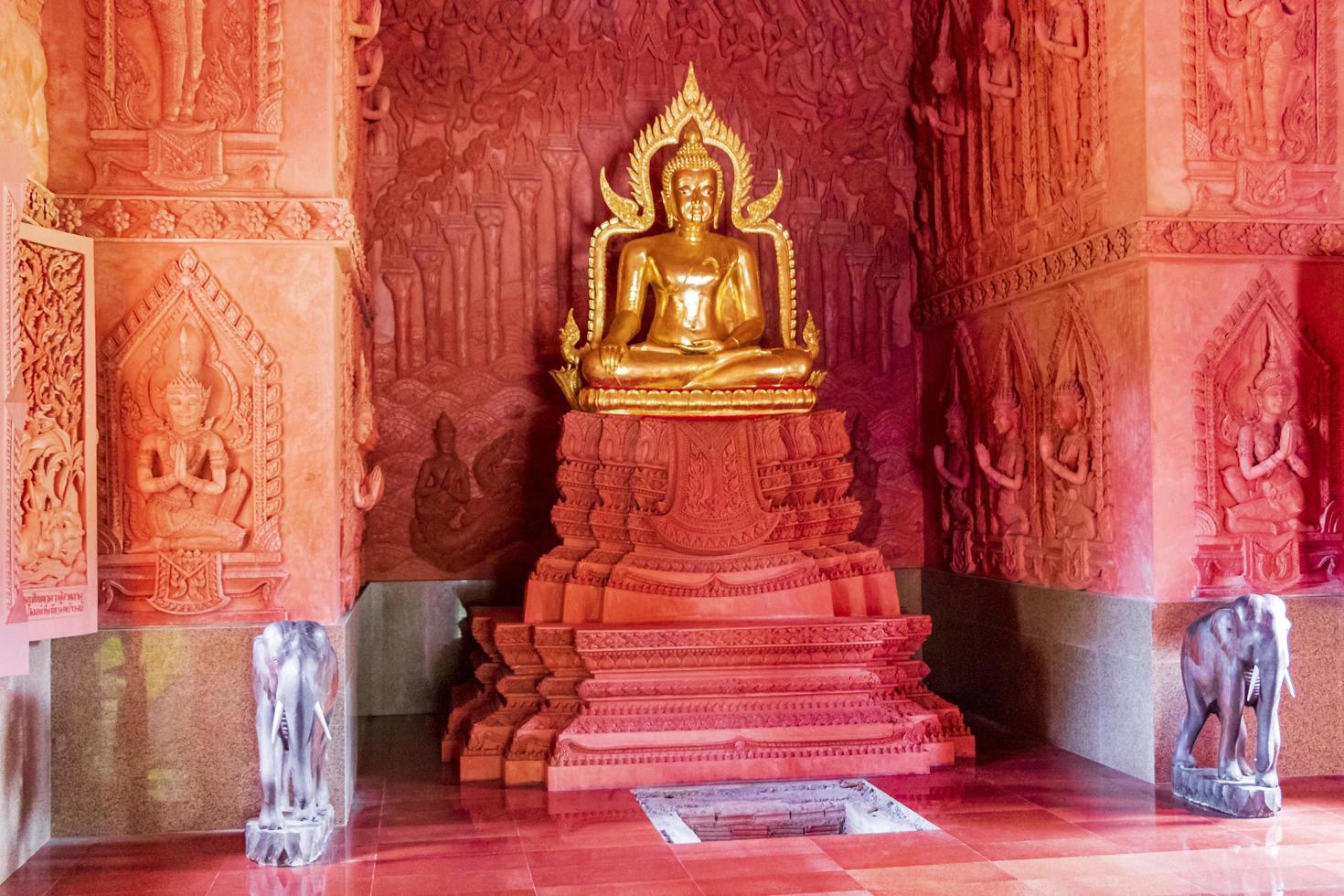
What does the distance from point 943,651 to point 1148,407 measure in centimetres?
279

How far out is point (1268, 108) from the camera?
572 centimetres

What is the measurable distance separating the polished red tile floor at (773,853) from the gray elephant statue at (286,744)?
0.11 m

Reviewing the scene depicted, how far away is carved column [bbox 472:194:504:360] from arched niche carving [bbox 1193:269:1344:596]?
4.25 metres

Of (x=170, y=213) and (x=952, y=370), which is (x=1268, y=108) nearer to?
(x=952, y=370)

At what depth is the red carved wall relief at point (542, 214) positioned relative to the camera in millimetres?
7895

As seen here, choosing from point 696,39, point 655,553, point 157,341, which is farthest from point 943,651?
point 157,341

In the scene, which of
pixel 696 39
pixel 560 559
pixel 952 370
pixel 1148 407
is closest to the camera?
pixel 1148 407

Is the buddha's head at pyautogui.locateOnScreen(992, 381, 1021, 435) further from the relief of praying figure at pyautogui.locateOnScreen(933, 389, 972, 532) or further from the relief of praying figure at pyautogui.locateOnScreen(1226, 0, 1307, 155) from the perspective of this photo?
the relief of praying figure at pyautogui.locateOnScreen(1226, 0, 1307, 155)

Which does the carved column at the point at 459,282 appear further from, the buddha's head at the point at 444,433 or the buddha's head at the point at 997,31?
the buddha's head at the point at 997,31

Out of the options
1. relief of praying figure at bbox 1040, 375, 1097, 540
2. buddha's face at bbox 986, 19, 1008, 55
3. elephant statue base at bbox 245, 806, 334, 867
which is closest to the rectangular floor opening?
elephant statue base at bbox 245, 806, 334, 867

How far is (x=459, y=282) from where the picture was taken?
7949mm

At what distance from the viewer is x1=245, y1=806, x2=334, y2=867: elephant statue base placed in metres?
4.59

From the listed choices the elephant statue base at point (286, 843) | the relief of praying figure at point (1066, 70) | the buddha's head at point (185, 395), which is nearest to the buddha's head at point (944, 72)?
the relief of praying figure at point (1066, 70)

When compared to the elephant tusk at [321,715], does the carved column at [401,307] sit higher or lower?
higher
